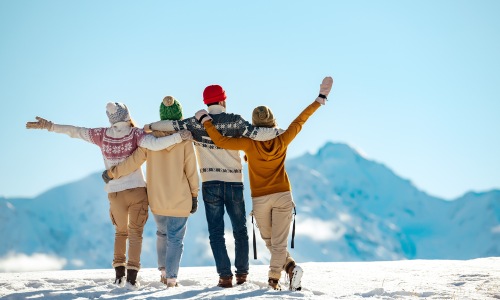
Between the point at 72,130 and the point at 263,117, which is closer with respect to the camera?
the point at 263,117

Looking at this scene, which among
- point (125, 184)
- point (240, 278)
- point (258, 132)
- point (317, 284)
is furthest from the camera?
point (317, 284)

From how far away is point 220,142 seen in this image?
343 inches

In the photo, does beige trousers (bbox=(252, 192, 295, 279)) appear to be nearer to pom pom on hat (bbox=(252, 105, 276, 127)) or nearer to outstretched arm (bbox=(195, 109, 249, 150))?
outstretched arm (bbox=(195, 109, 249, 150))

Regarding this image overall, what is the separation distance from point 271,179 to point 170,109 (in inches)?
63.6

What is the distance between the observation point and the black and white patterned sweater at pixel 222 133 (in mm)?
8836

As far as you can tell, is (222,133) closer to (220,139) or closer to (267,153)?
(220,139)

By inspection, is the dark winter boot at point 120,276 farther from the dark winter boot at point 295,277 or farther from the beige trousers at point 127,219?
the dark winter boot at point 295,277

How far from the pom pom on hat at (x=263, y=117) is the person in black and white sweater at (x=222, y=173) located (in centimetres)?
13

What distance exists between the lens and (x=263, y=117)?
8.90 meters

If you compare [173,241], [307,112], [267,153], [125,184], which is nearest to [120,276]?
[173,241]

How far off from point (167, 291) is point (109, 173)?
1.79 m

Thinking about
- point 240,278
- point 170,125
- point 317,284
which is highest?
point 170,125

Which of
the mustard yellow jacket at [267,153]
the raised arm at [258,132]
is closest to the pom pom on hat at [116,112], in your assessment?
the mustard yellow jacket at [267,153]

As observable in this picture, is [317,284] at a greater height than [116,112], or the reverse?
[116,112]
